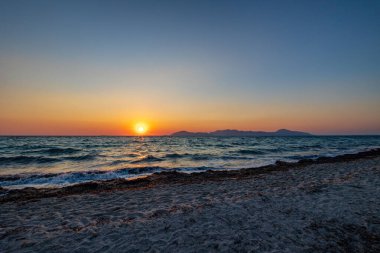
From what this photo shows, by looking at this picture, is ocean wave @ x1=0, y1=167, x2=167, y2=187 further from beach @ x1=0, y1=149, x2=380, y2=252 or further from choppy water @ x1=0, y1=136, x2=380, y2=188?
beach @ x1=0, y1=149, x2=380, y2=252

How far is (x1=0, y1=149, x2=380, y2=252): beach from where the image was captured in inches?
211

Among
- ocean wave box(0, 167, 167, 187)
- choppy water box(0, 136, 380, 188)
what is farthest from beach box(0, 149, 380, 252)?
choppy water box(0, 136, 380, 188)

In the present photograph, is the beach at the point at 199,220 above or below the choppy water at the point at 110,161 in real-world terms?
above

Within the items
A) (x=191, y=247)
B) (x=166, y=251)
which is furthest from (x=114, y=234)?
(x=191, y=247)

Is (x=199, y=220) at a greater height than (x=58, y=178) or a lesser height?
greater

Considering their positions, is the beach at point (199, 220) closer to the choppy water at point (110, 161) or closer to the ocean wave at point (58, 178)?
the ocean wave at point (58, 178)

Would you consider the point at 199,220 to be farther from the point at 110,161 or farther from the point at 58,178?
the point at 110,161

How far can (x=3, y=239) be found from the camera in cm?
589

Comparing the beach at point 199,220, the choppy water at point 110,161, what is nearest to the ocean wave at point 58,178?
the choppy water at point 110,161

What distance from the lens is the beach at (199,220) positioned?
5352 millimetres

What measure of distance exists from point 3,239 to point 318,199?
10209mm

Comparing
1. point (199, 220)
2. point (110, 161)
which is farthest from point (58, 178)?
point (199, 220)

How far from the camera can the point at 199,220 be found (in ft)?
22.4

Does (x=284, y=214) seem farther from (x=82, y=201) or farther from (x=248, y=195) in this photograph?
(x=82, y=201)
